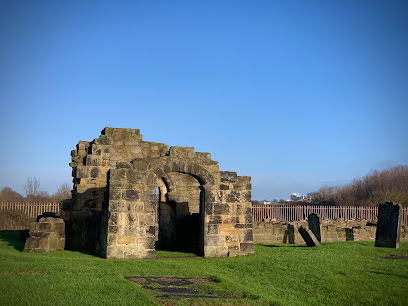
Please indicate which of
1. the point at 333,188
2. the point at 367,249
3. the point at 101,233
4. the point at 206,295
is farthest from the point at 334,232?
the point at 333,188

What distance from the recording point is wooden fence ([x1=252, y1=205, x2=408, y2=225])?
32.1 m

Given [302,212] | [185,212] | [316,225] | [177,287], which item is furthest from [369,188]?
[177,287]

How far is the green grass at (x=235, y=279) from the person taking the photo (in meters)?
7.48

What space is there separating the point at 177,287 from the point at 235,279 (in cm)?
171

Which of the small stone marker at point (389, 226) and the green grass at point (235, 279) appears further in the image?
the small stone marker at point (389, 226)

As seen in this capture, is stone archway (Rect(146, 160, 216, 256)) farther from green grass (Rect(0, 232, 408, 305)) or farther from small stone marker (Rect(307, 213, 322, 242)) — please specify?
small stone marker (Rect(307, 213, 322, 242))

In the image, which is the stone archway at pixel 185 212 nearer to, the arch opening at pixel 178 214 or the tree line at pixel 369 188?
the arch opening at pixel 178 214

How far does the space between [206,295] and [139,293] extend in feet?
4.10

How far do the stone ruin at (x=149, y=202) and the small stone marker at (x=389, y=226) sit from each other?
5289mm

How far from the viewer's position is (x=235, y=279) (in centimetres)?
988

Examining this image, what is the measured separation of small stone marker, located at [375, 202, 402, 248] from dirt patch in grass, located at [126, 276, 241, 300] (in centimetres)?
914

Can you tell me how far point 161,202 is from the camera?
1786cm

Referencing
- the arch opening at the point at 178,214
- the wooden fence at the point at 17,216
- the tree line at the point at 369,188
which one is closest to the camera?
the arch opening at the point at 178,214

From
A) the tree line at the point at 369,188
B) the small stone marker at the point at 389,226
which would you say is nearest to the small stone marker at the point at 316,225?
the small stone marker at the point at 389,226
